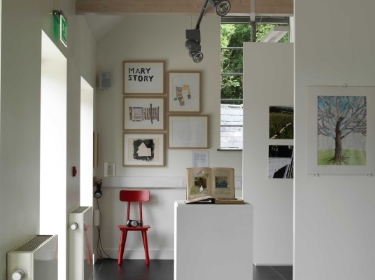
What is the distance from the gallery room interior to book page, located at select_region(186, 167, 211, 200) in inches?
11.3

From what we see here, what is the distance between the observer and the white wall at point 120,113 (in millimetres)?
8367

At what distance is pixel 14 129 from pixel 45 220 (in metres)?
2.11

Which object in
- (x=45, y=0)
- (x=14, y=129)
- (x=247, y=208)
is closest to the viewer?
(x=14, y=129)

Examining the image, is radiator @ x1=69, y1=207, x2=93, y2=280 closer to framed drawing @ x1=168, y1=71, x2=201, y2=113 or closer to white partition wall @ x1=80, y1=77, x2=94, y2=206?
white partition wall @ x1=80, y1=77, x2=94, y2=206

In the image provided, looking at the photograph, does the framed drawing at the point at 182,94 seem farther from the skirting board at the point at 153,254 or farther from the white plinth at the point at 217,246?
the white plinth at the point at 217,246

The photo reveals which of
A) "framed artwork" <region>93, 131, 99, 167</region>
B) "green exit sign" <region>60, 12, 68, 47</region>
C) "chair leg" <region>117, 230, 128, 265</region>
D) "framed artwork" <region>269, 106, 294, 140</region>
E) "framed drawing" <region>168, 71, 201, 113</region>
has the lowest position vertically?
"chair leg" <region>117, 230, 128, 265</region>

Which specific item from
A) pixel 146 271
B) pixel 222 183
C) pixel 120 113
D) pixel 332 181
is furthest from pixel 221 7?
pixel 146 271

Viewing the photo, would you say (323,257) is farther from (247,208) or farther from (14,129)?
(14,129)

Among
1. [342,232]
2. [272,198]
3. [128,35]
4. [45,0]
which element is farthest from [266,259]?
[45,0]

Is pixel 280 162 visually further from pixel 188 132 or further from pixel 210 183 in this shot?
pixel 210 183

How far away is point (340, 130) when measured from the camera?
519cm

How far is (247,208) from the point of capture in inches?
187

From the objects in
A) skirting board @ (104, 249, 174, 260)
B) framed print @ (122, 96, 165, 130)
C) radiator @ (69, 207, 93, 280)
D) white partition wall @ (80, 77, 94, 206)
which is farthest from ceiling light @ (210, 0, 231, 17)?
skirting board @ (104, 249, 174, 260)

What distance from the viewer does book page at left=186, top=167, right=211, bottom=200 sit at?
500cm
